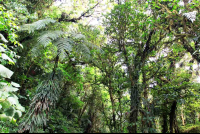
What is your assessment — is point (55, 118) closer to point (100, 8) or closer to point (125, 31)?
point (125, 31)

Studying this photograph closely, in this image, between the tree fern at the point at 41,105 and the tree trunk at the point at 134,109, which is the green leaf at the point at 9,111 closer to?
the tree fern at the point at 41,105

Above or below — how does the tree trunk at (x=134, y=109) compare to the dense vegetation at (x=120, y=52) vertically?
below

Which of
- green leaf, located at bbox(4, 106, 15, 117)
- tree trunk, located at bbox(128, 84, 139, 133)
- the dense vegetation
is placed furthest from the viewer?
tree trunk, located at bbox(128, 84, 139, 133)

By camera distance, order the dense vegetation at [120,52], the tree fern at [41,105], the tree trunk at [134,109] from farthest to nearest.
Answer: the tree trunk at [134,109], the dense vegetation at [120,52], the tree fern at [41,105]

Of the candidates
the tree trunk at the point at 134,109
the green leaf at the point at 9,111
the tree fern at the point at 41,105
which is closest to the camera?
the green leaf at the point at 9,111

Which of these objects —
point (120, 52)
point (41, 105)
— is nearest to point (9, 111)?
point (41, 105)

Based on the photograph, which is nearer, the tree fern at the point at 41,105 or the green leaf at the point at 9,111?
the green leaf at the point at 9,111

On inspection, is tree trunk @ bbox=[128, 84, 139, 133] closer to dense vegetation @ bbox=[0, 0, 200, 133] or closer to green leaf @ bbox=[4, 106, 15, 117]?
dense vegetation @ bbox=[0, 0, 200, 133]

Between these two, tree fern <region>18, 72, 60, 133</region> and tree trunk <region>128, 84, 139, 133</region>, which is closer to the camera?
tree fern <region>18, 72, 60, 133</region>

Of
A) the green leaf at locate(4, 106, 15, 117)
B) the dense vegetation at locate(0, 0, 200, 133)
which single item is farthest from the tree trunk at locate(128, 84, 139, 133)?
the green leaf at locate(4, 106, 15, 117)

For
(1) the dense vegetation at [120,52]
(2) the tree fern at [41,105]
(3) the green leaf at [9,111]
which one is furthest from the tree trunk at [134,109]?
(3) the green leaf at [9,111]

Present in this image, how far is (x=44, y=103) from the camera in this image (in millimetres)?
2059

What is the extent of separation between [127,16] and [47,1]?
2398 mm

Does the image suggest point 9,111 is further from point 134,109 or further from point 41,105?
point 134,109
